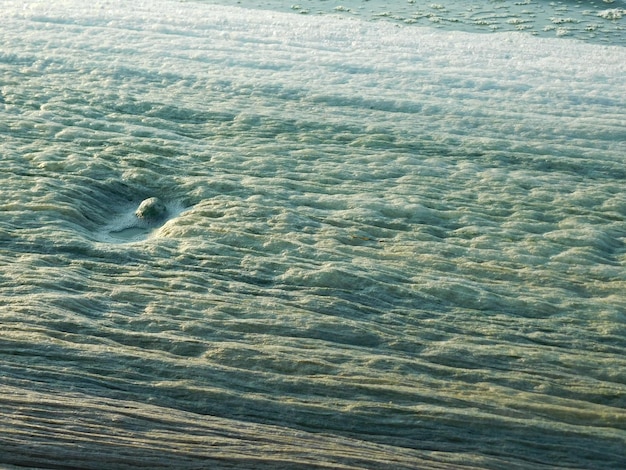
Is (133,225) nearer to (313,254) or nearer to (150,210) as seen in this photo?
(150,210)

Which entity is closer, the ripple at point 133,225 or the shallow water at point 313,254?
the shallow water at point 313,254

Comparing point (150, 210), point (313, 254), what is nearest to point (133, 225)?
point (150, 210)

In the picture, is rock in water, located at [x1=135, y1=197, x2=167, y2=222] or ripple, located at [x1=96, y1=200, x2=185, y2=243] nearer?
ripple, located at [x1=96, y1=200, x2=185, y2=243]

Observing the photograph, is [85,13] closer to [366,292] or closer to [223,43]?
[223,43]

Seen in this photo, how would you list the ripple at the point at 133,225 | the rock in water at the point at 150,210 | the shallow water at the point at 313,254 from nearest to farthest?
1. the shallow water at the point at 313,254
2. the ripple at the point at 133,225
3. the rock in water at the point at 150,210

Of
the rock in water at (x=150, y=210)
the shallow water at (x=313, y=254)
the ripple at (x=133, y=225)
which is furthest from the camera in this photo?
the rock in water at (x=150, y=210)
